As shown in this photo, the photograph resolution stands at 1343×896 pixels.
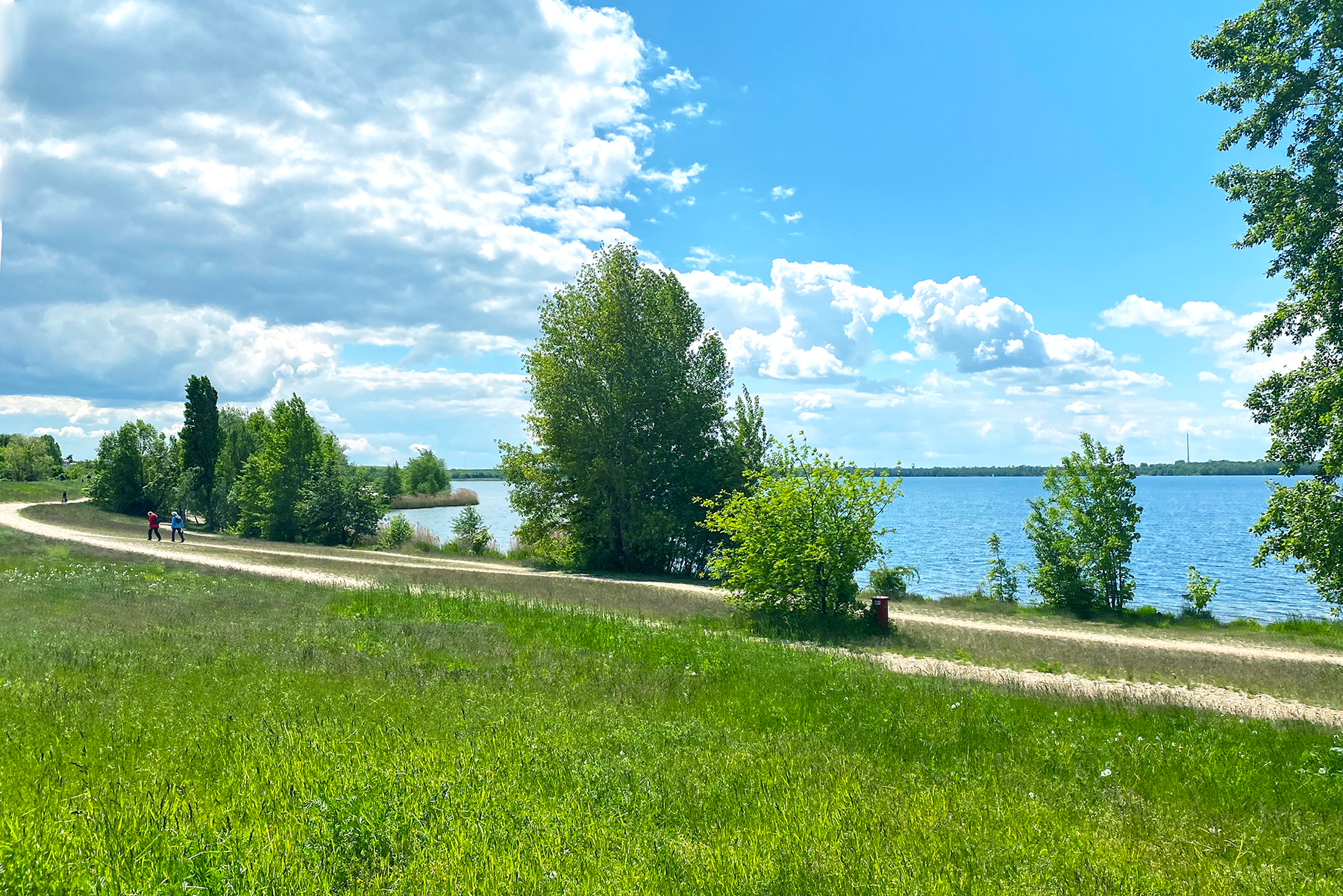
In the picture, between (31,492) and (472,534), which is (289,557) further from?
(31,492)

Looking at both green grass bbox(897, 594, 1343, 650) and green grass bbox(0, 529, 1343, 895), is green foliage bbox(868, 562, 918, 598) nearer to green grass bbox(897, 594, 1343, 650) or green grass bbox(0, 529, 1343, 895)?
green grass bbox(897, 594, 1343, 650)

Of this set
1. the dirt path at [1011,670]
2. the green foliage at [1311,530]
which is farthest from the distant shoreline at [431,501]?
the green foliage at [1311,530]

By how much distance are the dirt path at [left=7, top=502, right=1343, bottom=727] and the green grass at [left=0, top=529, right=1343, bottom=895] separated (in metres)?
1.74

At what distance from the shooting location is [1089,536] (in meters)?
28.7

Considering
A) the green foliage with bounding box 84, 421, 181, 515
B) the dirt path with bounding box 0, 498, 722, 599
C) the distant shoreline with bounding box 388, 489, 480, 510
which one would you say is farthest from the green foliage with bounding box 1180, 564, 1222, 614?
the distant shoreline with bounding box 388, 489, 480, 510

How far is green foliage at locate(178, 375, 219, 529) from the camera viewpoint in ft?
234

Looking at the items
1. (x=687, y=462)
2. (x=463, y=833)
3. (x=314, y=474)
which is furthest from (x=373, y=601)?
(x=314, y=474)

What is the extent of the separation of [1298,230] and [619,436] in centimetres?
2667

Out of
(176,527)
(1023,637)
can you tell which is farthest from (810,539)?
(176,527)

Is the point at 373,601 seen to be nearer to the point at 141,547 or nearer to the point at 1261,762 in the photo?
the point at 1261,762

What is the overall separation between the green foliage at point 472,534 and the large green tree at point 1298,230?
3678 cm

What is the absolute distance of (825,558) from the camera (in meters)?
20.3

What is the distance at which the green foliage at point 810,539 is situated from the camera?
815 inches

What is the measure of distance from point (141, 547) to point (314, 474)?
837 inches
